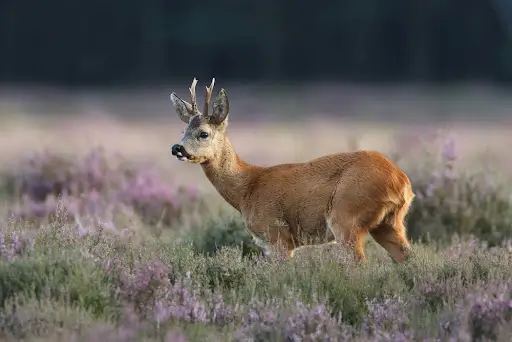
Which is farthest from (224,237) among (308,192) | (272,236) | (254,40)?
(254,40)

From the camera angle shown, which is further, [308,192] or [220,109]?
[220,109]

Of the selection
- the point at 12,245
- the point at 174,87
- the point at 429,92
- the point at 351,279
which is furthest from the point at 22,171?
the point at 429,92

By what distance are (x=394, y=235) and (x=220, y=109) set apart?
5.73 ft

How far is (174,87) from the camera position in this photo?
80.8 feet

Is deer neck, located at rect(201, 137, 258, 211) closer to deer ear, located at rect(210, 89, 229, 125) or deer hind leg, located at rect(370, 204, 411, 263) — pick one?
deer ear, located at rect(210, 89, 229, 125)

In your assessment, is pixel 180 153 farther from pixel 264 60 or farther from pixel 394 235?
pixel 264 60

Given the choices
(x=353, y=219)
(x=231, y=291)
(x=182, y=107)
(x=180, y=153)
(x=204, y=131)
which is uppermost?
(x=182, y=107)

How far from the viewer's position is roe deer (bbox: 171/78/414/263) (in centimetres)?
932

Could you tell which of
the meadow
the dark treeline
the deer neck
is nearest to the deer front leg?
the meadow

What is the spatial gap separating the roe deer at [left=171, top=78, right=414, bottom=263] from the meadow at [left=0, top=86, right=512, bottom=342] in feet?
0.74

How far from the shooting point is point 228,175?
33.9 ft

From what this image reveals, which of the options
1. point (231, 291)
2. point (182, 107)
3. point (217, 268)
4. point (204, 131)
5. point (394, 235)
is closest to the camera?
point (231, 291)

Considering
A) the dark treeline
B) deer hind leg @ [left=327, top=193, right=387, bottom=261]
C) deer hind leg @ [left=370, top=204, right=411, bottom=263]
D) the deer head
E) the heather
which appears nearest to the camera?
the heather

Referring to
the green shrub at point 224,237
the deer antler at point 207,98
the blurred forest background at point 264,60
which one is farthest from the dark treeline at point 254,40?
the deer antler at point 207,98
